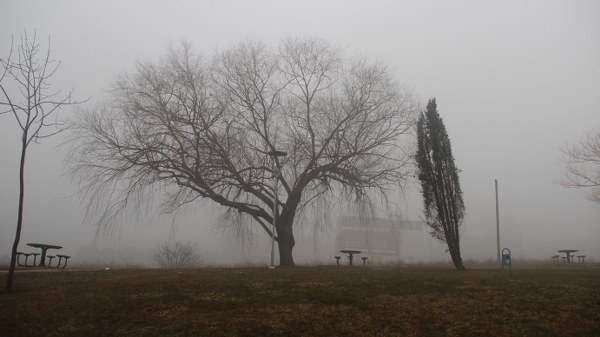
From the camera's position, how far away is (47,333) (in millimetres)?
6348

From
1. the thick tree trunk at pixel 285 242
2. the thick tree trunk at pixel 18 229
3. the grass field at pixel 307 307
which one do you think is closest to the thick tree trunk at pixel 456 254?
the grass field at pixel 307 307

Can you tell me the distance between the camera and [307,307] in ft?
23.8

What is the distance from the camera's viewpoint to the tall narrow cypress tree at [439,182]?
14.1m

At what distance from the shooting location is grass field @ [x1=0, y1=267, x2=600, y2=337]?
6.18 metres

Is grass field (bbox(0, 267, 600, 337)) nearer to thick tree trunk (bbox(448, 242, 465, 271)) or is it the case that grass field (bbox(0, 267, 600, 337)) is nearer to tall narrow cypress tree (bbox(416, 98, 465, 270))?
thick tree trunk (bbox(448, 242, 465, 271))

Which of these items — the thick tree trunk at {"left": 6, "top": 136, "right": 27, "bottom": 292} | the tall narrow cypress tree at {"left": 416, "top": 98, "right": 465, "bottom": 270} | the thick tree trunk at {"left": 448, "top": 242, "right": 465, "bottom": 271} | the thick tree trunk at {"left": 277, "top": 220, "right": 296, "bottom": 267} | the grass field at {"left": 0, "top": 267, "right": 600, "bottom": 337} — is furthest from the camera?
the thick tree trunk at {"left": 277, "top": 220, "right": 296, "bottom": 267}

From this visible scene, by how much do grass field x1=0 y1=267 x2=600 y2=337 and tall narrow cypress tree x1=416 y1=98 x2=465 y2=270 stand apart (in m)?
4.12

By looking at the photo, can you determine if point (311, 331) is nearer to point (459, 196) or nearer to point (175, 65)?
point (459, 196)

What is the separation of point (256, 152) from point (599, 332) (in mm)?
14155

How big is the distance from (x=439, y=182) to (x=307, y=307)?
8.63 meters

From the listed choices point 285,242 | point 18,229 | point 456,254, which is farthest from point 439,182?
point 18,229

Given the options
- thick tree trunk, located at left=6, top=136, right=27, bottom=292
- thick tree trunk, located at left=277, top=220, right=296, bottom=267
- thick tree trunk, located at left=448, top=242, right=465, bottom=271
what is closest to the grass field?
thick tree trunk, located at left=6, top=136, right=27, bottom=292

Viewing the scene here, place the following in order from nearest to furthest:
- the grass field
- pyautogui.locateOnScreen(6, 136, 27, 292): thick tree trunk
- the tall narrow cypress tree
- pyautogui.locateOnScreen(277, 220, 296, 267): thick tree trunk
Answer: the grass field, pyautogui.locateOnScreen(6, 136, 27, 292): thick tree trunk, the tall narrow cypress tree, pyautogui.locateOnScreen(277, 220, 296, 267): thick tree trunk

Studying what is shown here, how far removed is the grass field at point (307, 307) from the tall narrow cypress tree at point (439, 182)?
4.12 metres
